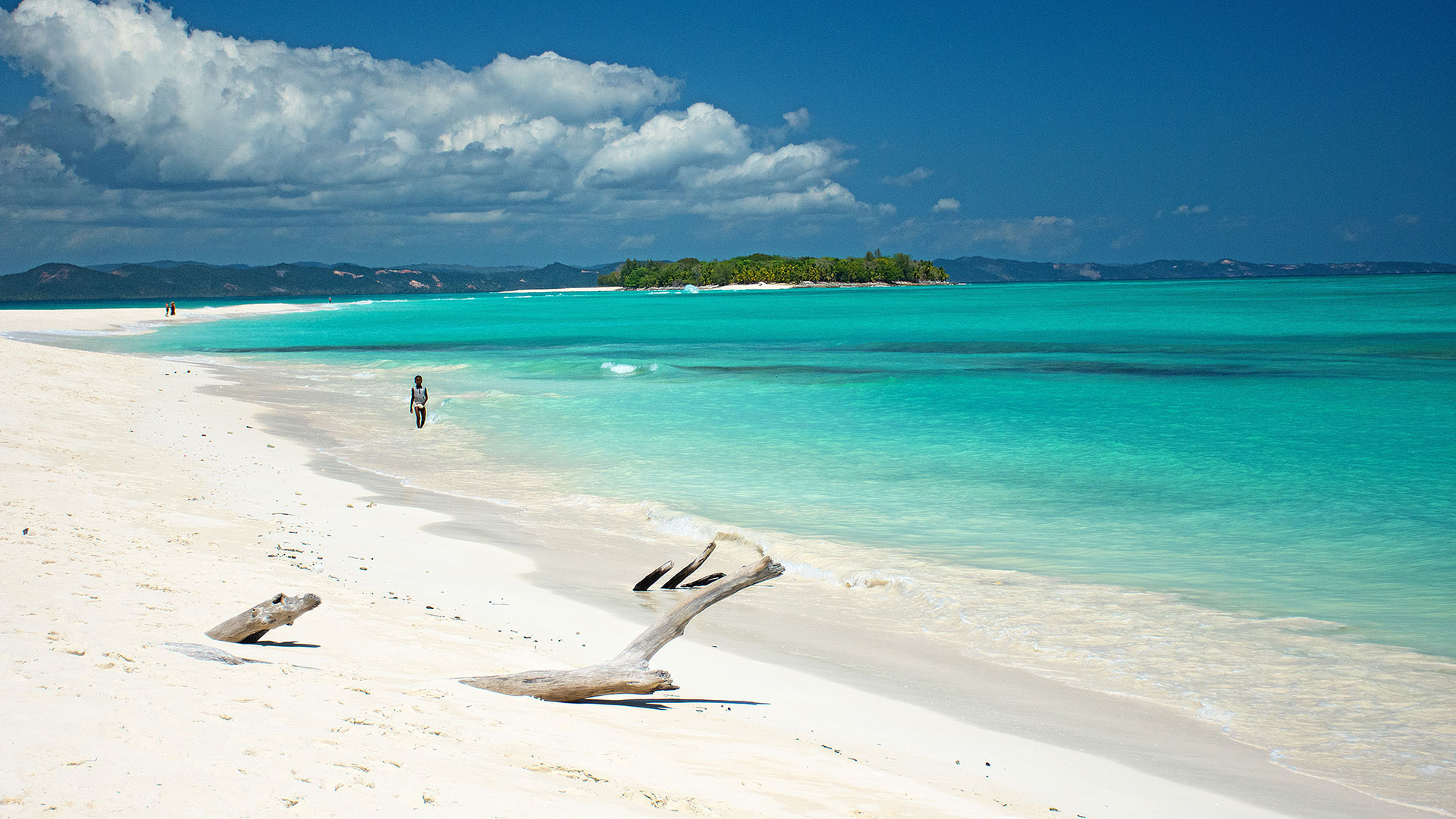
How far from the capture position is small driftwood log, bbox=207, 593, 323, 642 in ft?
19.2

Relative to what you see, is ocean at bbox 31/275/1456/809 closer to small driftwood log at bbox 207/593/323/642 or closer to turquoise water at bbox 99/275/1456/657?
turquoise water at bbox 99/275/1456/657

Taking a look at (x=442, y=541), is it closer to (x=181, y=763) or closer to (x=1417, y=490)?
(x=181, y=763)

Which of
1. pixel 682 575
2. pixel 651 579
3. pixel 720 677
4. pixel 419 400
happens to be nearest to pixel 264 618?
Result: pixel 720 677

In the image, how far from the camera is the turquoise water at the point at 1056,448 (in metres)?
11.4

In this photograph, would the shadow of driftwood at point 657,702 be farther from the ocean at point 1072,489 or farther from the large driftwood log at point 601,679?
the ocean at point 1072,489

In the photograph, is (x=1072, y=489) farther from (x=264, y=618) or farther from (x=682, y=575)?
(x=264, y=618)

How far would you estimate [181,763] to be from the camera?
372 centimetres

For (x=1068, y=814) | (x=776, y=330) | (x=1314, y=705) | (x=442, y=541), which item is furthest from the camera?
(x=776, y=330)

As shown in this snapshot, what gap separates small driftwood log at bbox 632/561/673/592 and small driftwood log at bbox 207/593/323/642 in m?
3.84

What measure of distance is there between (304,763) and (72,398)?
2030 cm

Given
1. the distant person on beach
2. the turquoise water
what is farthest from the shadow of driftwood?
the distant person on beach

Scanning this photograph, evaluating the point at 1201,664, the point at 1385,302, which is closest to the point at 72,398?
the point at 1201,664

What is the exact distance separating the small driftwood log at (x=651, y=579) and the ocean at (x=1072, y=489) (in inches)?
47.7

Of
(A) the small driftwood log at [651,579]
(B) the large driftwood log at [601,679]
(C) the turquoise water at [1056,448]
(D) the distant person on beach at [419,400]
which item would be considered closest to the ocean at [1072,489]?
(C) the turquoise water at [1056,448]
